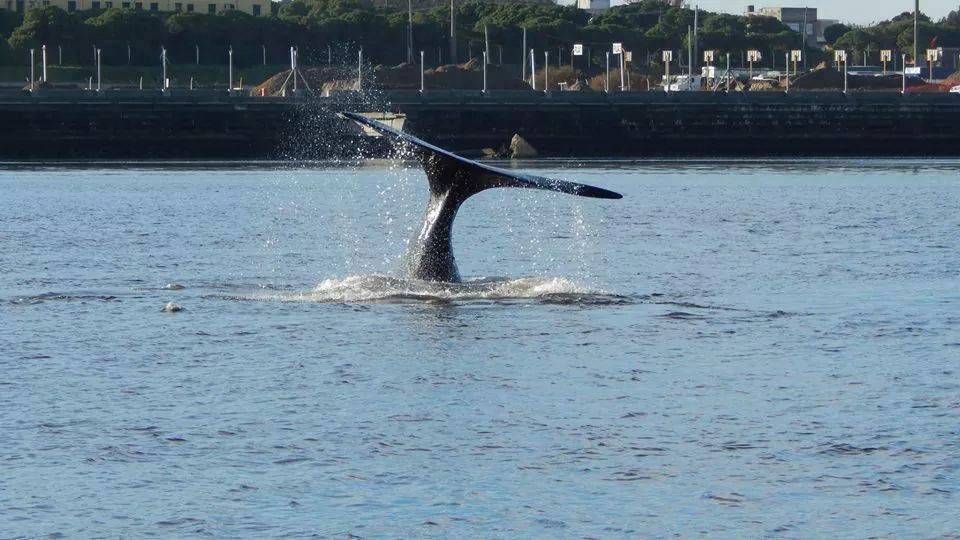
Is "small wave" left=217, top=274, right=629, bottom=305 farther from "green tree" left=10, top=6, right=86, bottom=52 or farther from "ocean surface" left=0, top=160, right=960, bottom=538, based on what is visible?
"green tree" left=10, top=6, right=86, bottom=52

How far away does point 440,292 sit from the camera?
2970 cm

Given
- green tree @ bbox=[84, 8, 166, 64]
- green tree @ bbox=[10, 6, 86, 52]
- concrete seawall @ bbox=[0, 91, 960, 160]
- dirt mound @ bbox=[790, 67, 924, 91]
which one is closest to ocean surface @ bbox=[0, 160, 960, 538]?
concrete seawall @ bbox=[0, 91, 960, 160]

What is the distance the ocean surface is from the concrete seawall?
6539cm

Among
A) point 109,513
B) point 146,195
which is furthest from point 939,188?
point 109,513

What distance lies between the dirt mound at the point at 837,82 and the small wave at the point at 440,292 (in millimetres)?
125751

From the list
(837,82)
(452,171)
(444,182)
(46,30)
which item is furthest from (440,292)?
(46,30)

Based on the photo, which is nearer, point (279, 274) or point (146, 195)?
point (279, 274)

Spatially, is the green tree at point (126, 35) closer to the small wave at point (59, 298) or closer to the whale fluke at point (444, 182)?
the small wave at point (59, 298)

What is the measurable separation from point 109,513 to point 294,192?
6257 centimetres

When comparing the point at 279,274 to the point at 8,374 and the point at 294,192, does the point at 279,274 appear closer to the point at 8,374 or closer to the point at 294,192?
the point at 8,374

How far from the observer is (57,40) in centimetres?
16662

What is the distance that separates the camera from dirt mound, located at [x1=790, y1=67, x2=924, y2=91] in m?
155

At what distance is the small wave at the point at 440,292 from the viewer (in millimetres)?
29516

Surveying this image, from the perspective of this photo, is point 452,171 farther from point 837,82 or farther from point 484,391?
point 837,82
